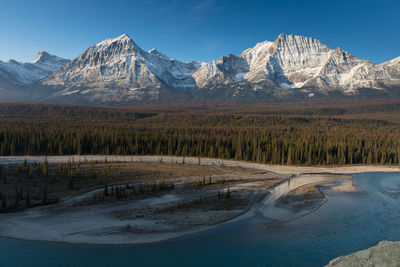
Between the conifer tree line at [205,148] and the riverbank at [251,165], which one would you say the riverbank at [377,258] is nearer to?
the riverbank at [251,165]

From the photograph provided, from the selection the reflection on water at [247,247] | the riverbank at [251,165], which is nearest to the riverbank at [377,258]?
the reflection on water at [247,247]

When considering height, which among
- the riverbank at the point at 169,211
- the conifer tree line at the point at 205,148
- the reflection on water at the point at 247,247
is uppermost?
the conifer tree line at the point at 205,148

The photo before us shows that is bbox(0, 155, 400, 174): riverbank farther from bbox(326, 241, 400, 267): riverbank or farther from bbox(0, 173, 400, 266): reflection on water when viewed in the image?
bbox(326, 241, 400, 267): riverbank

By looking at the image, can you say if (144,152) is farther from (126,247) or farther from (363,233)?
(363,233)

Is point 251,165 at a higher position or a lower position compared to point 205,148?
lower

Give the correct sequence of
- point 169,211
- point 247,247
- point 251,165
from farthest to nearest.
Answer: point 251,165 < point 169,211 < point 247,247

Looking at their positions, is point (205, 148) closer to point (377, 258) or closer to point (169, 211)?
point (169, 211)

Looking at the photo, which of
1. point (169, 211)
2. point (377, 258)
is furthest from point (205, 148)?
point (377, 258)

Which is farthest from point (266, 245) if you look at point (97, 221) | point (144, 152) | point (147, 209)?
point (144, 152)

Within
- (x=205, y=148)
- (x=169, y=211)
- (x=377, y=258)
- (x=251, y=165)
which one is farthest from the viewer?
(x=205, y=148)
